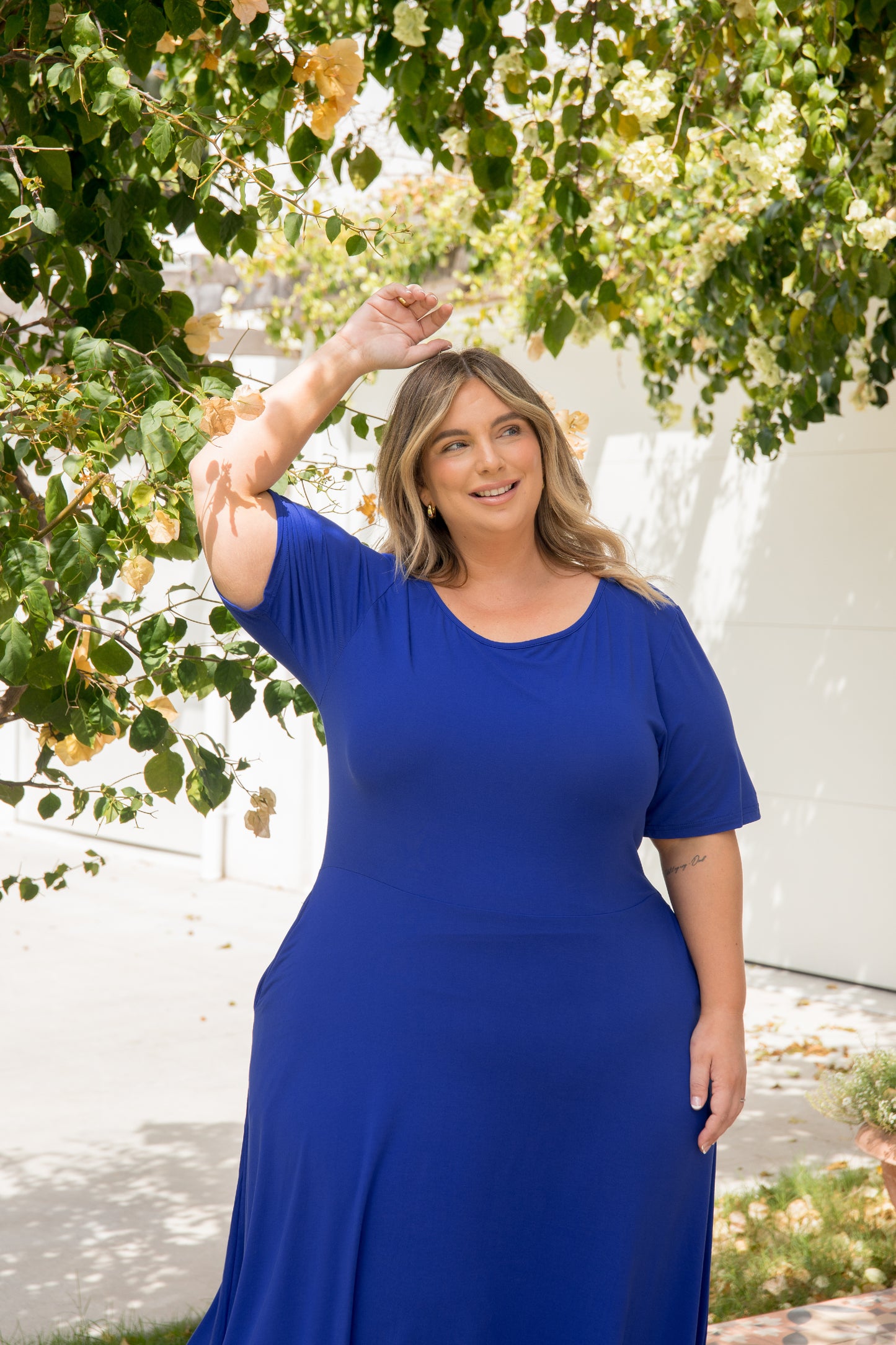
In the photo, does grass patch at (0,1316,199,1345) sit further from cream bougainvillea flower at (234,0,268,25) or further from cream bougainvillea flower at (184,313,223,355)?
cream bougainvillea flower at (234,0,268,25)

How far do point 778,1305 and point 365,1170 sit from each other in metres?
1.91

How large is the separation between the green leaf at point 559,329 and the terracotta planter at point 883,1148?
1952 millimetres

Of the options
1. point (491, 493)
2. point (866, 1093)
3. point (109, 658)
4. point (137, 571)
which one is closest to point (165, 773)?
point (109, 658)

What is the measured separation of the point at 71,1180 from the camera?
13.4 feet

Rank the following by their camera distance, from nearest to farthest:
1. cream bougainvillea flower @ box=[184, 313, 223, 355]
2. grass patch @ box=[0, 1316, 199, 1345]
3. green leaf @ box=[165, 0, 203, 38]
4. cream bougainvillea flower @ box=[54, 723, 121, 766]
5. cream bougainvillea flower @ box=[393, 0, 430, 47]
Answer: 1. green leaf @ box=[165, 0, 203, 38]
2. cream bougainvillea flower @ box=[54, 723, 121, 766]
3. cream bougainvillea flower @ box=[184, 313, 223, 355]
4. cream bougainvillea flower @ box=[393, 0, 430, 47]
5. grass patch @ box=[0, 1316, 199, 1345]

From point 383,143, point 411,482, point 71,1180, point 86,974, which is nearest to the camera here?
point 411,482

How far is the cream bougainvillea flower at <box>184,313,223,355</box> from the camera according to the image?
2.17 meters

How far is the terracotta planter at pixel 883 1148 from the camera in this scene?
3203 millimetres

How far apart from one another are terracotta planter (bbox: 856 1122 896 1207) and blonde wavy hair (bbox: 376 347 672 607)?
1.82 m

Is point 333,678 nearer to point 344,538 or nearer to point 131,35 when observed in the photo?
point 344,538

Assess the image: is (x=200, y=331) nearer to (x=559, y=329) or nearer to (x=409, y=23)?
(x=409, y=23)

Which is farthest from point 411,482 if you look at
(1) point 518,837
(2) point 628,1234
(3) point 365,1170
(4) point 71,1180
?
(4) point 71,1180

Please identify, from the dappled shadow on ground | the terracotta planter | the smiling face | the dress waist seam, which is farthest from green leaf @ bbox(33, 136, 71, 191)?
the terracotta planter

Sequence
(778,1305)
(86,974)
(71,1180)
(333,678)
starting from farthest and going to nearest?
(86,974), (71,1180), (778,1305), (333,678)
